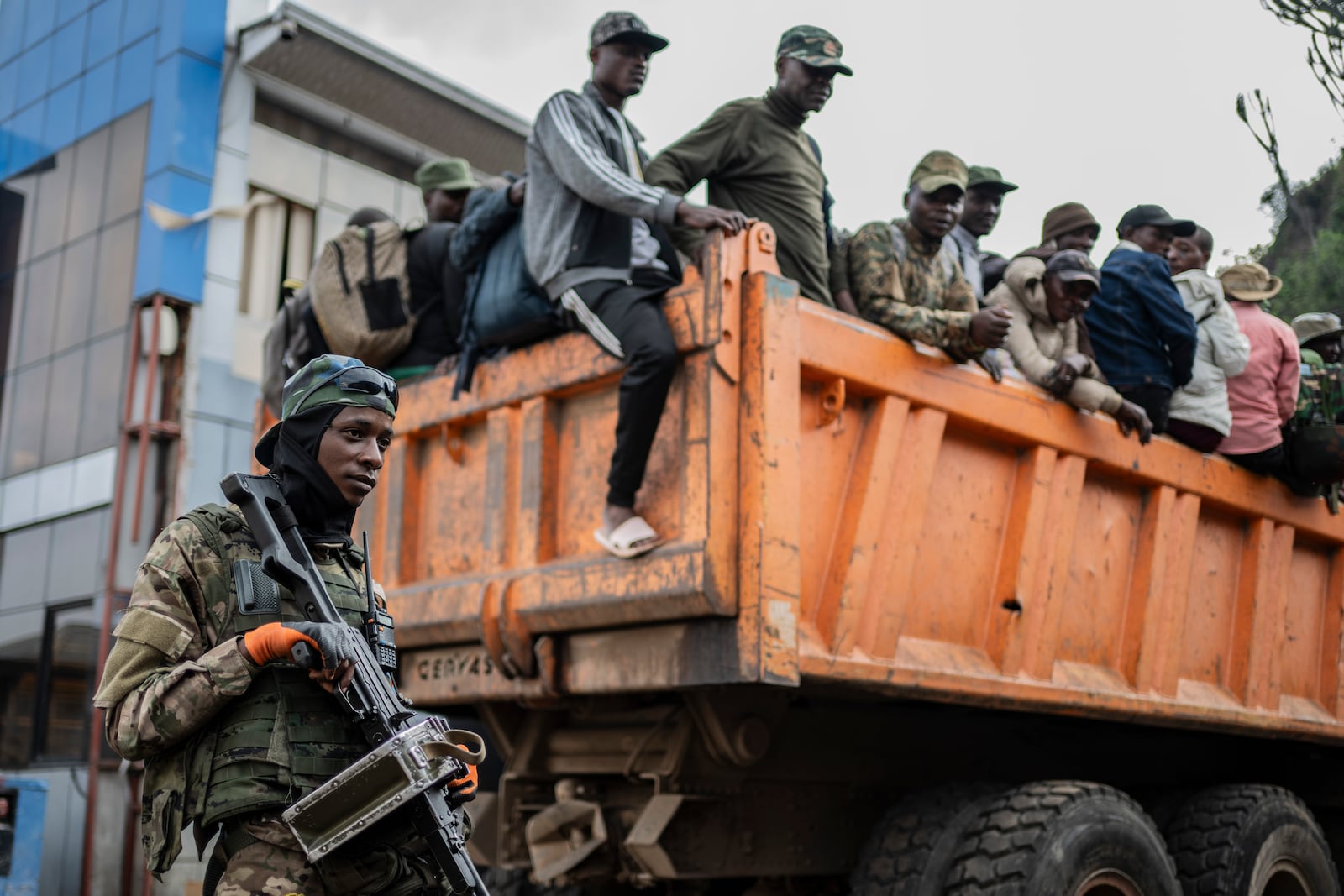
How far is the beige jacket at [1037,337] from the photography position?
4434 mm

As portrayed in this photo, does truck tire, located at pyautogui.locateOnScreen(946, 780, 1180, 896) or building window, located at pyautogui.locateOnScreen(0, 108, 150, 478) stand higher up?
building window, located at pyautogui.locateOnScreen(0, 108, 150, 478)

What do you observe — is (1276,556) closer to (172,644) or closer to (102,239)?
A: (172,644)

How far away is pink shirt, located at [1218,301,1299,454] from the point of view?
17.0 feet

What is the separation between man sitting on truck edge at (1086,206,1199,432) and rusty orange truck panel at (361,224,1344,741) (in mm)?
235

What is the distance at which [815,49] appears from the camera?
445 centimetres

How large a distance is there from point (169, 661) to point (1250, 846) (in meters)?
3.71

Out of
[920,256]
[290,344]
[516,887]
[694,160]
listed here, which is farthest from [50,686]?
[920,256]

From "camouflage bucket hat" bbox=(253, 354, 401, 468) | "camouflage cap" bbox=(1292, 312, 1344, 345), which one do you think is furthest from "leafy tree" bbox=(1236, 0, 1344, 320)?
"camouflage bucket hat" bbox=(253, 354, 401, 468)

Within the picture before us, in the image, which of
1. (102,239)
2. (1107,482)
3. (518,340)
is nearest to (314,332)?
(518,340)

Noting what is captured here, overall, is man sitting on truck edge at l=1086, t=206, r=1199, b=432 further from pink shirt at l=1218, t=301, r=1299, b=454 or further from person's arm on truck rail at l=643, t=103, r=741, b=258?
person's arm on truck rail at l=643, t=103, r=741, b=258

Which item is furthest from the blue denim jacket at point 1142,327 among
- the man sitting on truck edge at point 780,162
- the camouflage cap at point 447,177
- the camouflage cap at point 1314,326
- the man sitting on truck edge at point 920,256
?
the camouflage cap at point 447,177

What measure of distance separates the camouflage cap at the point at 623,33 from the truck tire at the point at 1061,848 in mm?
2475

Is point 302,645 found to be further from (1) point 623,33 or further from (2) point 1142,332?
(2) point 1142,332

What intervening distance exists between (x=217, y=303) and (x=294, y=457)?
8972mm
